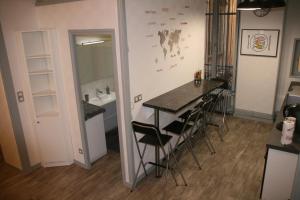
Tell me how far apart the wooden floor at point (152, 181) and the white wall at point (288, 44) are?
1471 millimetres

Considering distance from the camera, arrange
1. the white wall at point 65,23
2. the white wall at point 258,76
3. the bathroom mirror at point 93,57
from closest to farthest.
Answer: the white wall at point 65,23, the bathroom mirror at point 93,57, the white wall at point 258,76

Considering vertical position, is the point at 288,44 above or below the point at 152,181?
above

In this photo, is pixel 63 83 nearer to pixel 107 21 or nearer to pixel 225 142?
pixel 107 21

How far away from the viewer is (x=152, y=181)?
3518mm

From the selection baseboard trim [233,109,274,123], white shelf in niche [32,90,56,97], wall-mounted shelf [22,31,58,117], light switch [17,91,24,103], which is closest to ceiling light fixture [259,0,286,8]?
baseboard trim [233,109,274,123]

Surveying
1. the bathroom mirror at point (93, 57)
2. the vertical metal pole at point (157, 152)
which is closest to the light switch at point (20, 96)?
the bathroom mirror at point (93, 57)

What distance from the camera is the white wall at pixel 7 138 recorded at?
3.53 meters

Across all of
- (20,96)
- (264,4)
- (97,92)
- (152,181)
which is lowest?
(152,181)

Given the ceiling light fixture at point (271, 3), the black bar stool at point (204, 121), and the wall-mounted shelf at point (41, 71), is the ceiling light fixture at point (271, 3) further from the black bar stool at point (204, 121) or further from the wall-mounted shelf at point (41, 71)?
the wall-mounted shelf at point (41, 71)

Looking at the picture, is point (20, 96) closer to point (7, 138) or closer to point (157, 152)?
point (7, 138)

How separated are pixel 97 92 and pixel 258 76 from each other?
3208 mm

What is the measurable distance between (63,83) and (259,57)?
3.67m

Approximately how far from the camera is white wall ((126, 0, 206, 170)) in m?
3.01

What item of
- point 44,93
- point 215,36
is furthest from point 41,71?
point 215,36
